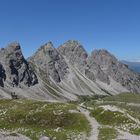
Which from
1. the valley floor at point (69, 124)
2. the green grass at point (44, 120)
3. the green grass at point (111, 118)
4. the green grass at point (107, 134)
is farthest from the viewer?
the green grass at point (111, 118)

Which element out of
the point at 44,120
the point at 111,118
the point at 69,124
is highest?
the point at 111,118

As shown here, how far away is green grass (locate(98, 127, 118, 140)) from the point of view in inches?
2037

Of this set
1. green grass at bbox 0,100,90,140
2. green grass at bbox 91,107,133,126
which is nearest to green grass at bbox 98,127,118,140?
green grass at bbox 0,100,90,140

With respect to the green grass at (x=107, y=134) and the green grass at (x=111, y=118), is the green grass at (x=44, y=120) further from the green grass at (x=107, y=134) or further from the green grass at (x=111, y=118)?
the green grass at (x=111, y=118)

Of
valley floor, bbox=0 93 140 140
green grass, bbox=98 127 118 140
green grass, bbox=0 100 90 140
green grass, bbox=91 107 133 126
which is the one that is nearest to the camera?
green grass, bbox=98 127 118 140

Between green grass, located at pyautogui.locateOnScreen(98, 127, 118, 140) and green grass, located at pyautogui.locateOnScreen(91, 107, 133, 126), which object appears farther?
green grass, located at pyautogui.locateOnScreen(91, 107, 133, 126)

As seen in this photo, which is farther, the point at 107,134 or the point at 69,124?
the point at 69,124

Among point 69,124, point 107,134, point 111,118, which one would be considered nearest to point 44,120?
point 69,124

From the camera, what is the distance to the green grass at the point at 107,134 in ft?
170

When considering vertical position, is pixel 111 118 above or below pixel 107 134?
above

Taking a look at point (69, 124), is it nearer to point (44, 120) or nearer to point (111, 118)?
point (44, 120)

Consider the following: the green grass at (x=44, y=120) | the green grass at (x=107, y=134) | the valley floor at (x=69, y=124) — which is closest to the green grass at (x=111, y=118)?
the valley floor at (x=69, y=124)

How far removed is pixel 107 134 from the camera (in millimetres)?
54750

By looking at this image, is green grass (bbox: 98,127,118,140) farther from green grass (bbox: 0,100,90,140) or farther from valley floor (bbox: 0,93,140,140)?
green grass (bbox: 0,100,90,140)
